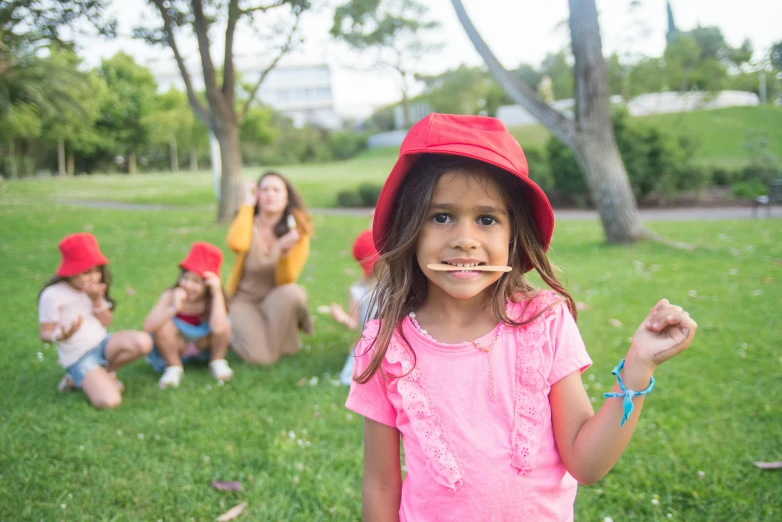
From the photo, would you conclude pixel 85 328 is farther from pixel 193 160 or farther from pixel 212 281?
pixel 193 160

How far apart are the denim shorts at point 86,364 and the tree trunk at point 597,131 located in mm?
7359

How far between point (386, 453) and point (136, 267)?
7955 millimetres

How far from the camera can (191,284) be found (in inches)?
174

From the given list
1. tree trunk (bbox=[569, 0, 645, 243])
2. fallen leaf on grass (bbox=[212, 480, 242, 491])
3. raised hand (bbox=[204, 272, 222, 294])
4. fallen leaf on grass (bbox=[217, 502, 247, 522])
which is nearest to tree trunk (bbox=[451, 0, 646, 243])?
tree trunk (bbox=[569, 0, 645, 243])

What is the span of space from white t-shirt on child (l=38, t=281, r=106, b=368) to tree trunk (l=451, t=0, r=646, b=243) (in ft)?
23.1

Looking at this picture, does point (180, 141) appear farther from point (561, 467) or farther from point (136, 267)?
point (561, 467)

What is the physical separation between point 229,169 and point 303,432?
32.5 feet

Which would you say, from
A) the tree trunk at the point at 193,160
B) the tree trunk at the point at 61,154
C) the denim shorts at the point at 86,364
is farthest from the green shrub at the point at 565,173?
the tree trunk at the point at 193,160

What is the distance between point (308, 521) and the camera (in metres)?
2.64

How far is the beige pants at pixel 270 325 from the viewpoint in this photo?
4.69 metres

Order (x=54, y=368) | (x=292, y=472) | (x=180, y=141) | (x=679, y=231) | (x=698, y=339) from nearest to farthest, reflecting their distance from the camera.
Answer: (x=292, y=472)
(x=54, y=368)
(x=698, y=339)
(x=679, y=231)
(x=180, y=141)

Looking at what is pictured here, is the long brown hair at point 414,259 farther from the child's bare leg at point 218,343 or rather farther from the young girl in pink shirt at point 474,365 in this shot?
the child's bare leg at point 218,343

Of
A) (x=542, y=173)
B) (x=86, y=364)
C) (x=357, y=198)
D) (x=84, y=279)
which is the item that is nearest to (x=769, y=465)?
(x=86, y=364)

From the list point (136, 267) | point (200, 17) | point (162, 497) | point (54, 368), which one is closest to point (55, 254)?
point (136, 267)
